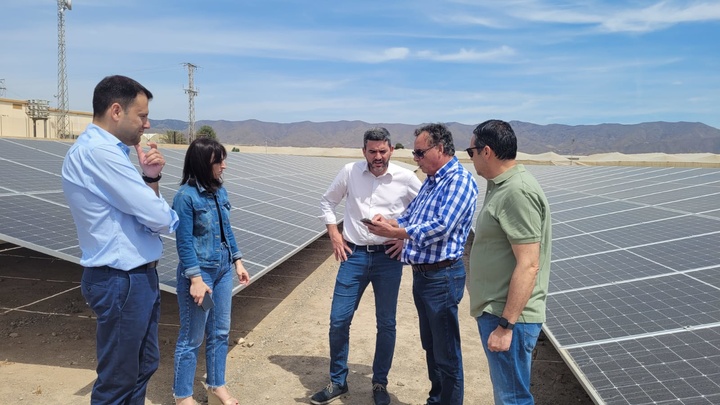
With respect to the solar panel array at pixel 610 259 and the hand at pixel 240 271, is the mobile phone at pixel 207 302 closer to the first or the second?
the hand at pixel 240 271

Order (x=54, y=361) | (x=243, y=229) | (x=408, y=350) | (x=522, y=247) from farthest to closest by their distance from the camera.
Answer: (x=243, y=229) → (x=408, y=350) → (x=54, y=361) → (x=522, y=247)

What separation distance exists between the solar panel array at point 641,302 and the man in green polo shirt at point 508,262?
2.20 feet

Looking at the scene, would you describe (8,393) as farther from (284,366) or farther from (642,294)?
(642,294)

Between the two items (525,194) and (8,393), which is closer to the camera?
(525,194)

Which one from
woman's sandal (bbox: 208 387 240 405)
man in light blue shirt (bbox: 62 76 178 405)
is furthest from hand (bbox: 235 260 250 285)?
man in light blue shirt (bbox: 62 76 178 405)

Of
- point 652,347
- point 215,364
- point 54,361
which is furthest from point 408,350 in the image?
point 54,361

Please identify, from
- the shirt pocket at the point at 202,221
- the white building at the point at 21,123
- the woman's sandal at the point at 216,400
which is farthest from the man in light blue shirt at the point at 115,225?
the white building at the point at 21,123

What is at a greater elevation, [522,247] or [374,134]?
[374,134]

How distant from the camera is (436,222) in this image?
166 inches

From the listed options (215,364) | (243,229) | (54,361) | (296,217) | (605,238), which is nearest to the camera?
(215,364)

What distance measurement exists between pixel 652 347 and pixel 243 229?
18.2 ft

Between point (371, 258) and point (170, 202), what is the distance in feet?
13.9

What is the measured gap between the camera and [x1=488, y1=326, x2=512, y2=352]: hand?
318cm

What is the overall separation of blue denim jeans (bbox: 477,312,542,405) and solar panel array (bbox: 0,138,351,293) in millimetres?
3074
